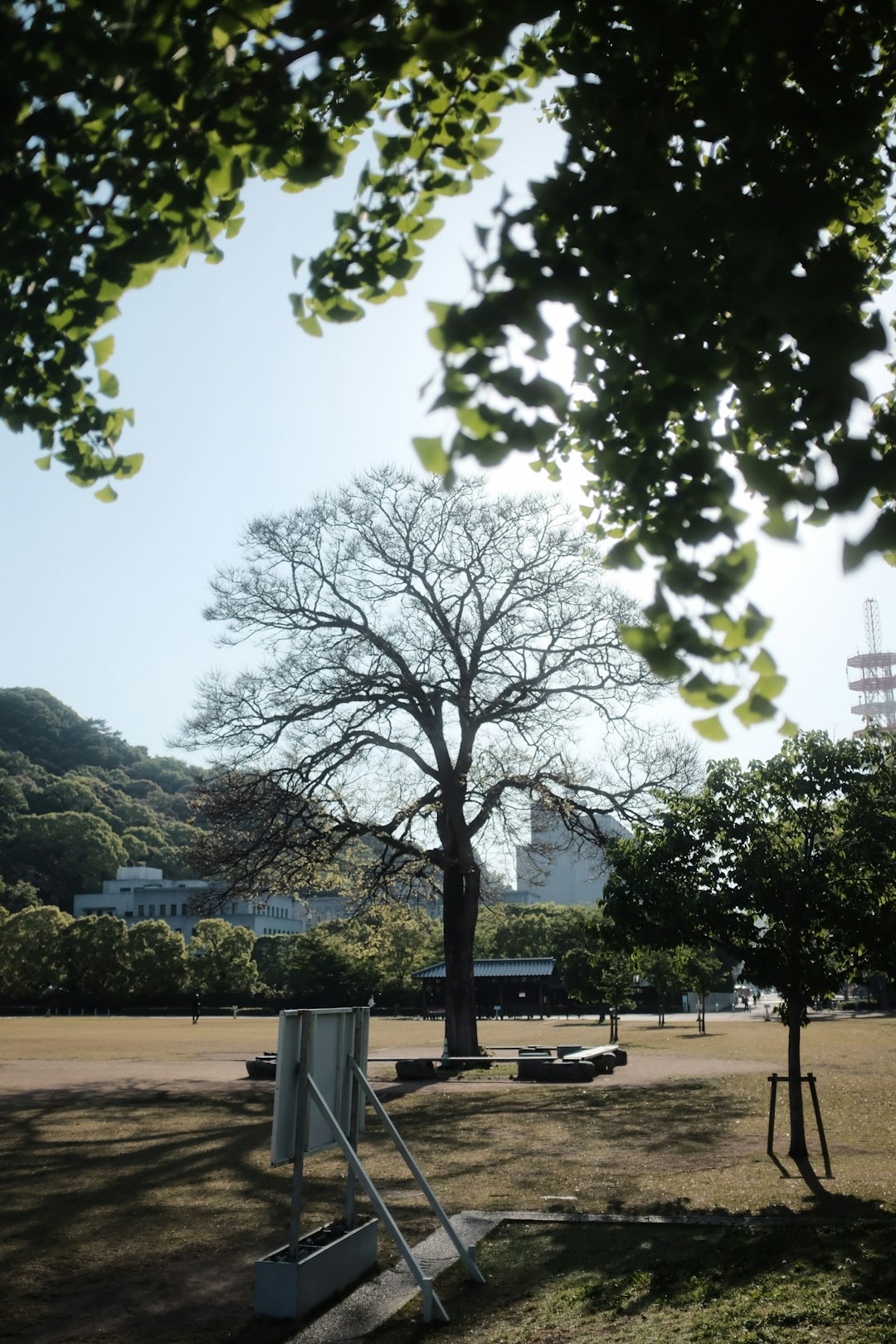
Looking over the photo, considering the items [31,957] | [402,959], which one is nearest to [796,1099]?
[402,959]

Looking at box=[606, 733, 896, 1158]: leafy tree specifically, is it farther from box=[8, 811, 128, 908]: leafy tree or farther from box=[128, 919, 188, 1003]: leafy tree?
box=[8, 811, 128, 908]: leafy tree

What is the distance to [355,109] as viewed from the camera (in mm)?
5148

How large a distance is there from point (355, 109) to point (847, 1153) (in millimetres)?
12355

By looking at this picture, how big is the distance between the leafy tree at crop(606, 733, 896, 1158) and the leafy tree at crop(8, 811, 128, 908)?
4528 inches

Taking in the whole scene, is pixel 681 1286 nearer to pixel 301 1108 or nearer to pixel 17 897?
pixel 301 1108

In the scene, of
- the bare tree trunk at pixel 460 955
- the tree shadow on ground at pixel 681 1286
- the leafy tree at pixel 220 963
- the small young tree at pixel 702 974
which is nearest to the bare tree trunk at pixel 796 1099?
the tree shadow on ground at pixel 681 1286

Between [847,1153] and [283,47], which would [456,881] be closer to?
[847,1153]

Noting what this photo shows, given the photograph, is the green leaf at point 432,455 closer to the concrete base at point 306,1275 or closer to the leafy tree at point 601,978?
the concrete base at point 306,1275

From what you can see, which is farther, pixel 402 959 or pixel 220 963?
pixel 220 963

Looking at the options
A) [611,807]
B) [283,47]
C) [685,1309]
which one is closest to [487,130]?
[283,47]

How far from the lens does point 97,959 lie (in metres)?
76.3

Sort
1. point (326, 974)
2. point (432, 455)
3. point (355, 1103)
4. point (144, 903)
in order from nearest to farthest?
1. point (432, 455)
2. point (355, 1103)
3. point (326, 974)
4. point (144, 903)

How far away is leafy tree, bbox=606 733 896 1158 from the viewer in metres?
11.5

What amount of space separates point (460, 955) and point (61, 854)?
335 feet
